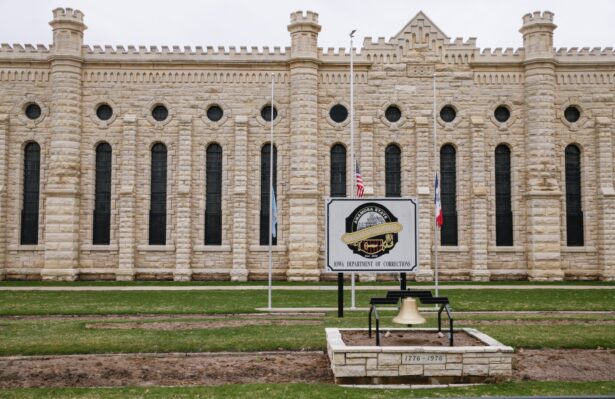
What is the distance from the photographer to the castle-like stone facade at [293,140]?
3250 centimetres

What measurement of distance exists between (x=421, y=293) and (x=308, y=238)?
19148 mm

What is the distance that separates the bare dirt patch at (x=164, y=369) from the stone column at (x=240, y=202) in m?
19.5

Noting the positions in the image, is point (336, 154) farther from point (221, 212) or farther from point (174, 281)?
point (174, 281)

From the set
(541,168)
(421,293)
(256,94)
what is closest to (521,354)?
(421,293)

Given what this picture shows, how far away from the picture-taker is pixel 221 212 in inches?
1316

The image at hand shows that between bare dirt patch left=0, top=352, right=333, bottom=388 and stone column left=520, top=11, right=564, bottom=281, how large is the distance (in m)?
22.7

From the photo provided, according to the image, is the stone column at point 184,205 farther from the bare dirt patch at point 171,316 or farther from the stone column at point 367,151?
the bare dirt patch at point 171,316

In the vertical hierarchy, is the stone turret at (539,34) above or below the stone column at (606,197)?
above

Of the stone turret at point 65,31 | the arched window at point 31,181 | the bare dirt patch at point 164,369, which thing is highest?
the stone turret at point 65,31

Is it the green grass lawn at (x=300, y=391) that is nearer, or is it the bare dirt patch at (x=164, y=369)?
the green grass lawn at (x=300, y=391)

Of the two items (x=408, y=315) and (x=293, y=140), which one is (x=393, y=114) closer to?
(x=293, y=140)

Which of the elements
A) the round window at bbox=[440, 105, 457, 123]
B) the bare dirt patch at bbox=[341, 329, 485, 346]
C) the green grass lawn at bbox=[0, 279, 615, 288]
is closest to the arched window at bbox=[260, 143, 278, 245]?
the green grass lawn at bbox=[0, 279, 615, 288]

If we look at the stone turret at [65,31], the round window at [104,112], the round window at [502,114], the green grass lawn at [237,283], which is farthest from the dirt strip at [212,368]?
the stone turret at [65,31]

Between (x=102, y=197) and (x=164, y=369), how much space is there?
2367cm
